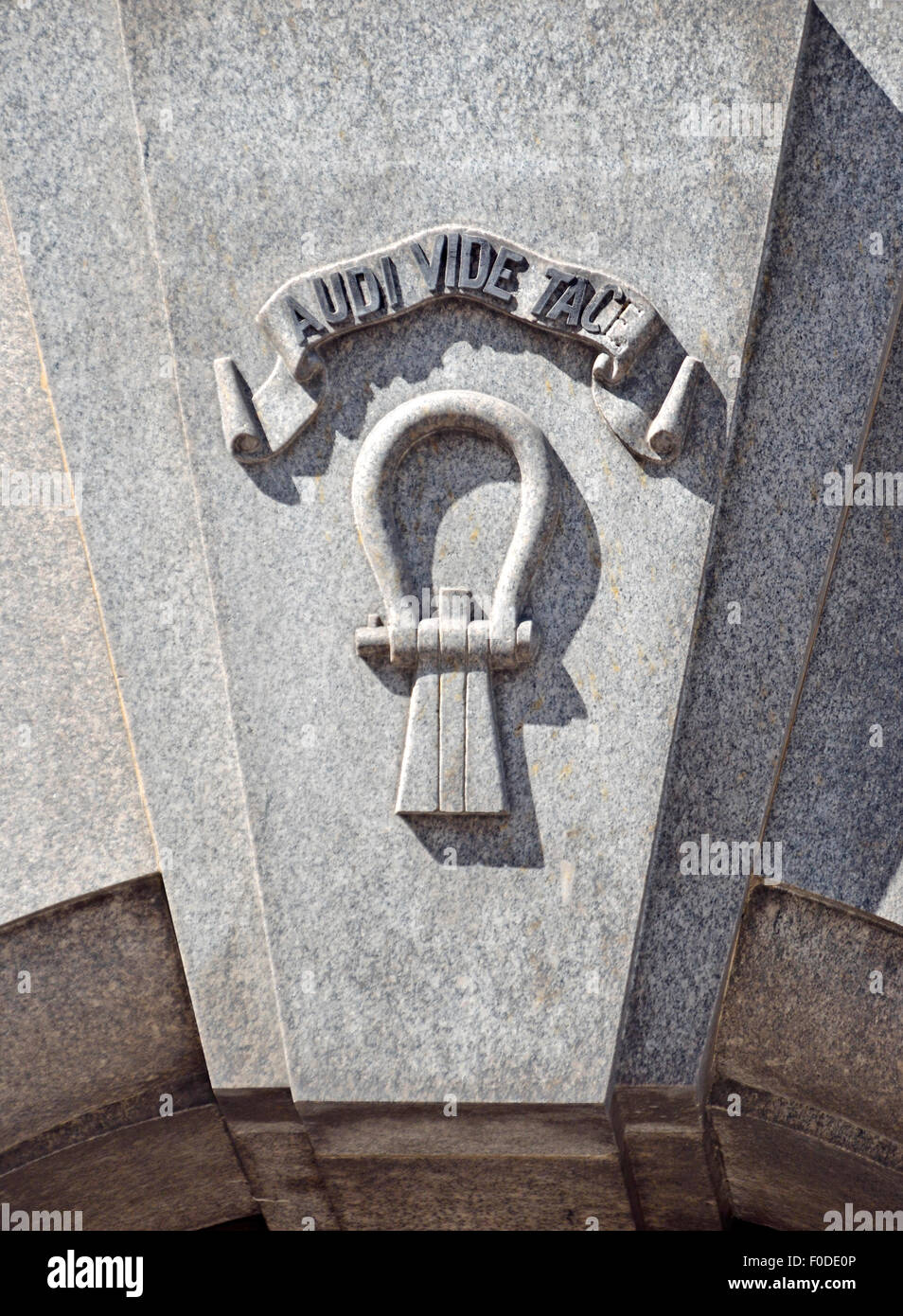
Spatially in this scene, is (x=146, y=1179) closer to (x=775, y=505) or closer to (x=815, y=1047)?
(x=815, y=1047)

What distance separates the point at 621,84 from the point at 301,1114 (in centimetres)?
320

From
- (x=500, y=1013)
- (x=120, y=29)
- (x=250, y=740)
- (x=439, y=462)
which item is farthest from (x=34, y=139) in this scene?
(x=500, y=1013)

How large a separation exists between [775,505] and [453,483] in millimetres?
961

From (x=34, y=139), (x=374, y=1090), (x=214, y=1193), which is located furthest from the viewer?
(x=214, y=1193)

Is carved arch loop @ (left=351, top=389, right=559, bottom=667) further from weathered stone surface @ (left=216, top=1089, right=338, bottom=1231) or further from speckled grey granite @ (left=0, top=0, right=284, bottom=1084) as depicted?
weathered stone surface @ (left=216, top=1089, right=338, bottom=1231)

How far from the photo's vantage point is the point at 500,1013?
4.00 m

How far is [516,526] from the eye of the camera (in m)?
4.08

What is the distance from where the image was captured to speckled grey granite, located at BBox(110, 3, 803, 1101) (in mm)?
4031

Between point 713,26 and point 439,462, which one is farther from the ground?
point 713,26

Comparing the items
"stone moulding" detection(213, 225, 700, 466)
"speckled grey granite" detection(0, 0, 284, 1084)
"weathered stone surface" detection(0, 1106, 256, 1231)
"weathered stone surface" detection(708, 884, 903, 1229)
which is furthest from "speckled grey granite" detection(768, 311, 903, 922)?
"weathered stone surface" detection(0, 1106, 256, 1231)

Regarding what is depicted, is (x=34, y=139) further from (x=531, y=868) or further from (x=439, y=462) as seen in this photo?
(x=531, y=868)

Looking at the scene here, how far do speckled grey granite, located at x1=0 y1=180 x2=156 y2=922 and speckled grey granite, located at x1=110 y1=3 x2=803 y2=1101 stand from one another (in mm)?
467

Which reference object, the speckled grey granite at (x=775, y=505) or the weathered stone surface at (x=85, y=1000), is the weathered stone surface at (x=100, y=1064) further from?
the speckled grey granite at (x=775, y=505)

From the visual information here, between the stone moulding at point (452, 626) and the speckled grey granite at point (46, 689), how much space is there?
88 centimetres
